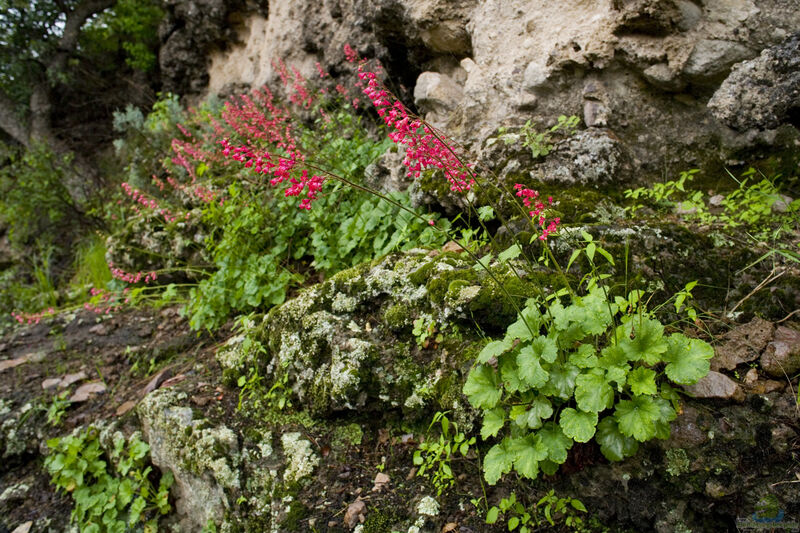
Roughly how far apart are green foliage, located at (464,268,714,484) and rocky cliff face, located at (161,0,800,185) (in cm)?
148

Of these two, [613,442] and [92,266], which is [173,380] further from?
[92,266]

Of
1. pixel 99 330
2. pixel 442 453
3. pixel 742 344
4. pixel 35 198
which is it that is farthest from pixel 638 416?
pixel 35 198

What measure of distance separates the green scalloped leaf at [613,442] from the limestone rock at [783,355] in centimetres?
72

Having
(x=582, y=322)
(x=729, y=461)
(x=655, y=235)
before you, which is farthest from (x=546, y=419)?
(x=655, y=235)

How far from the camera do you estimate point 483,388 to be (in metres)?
1.85

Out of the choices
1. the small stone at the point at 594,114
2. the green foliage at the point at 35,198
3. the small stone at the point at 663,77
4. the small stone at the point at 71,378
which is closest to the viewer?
the small stone at the point at 663,77

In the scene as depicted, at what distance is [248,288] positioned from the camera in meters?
3.78

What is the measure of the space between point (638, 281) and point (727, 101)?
56.2 inches

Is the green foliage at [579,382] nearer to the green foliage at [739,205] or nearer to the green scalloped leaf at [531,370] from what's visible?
the green scalloped leaf at [531,370]

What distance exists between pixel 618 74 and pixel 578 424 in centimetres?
268

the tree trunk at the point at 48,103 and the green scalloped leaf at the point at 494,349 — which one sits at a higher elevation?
the tree trunk at the point at 48,103

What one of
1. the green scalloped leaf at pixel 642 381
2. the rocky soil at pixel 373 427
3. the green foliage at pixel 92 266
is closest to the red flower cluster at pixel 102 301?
the rocky soil at pixel 373 427

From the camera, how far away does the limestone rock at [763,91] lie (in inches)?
99.4

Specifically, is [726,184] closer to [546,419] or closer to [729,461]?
[729,461]
